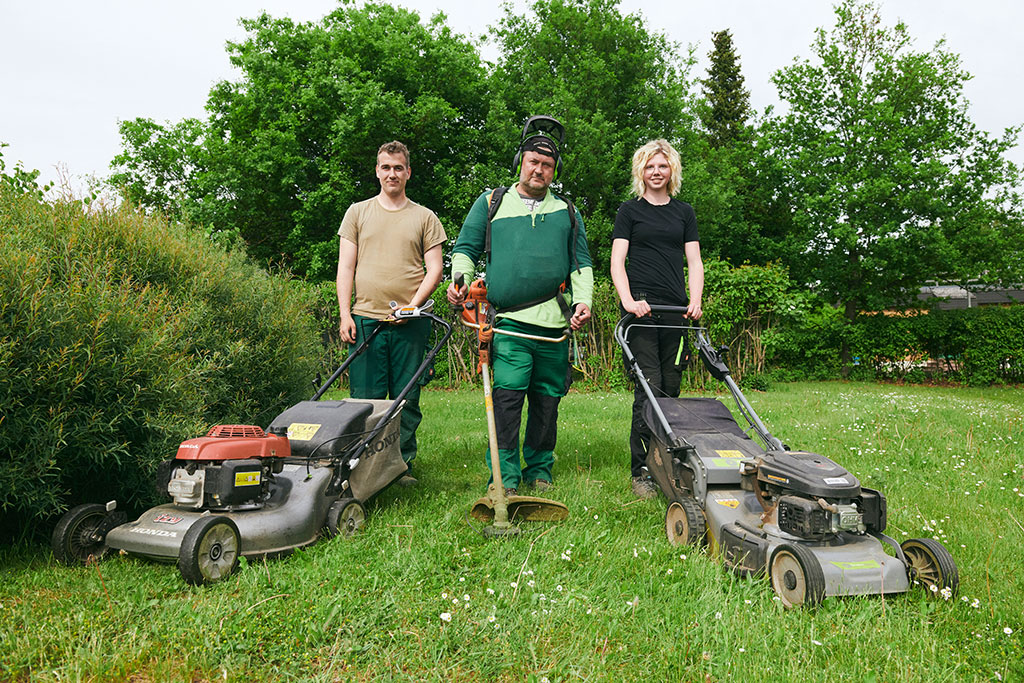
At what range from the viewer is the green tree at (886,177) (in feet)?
58.1

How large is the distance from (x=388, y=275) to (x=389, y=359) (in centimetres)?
59

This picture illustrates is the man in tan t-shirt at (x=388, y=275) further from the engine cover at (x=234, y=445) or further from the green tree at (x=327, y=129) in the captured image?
the green tree at (x=327, y=129)

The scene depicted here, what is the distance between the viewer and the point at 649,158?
14.3 feet

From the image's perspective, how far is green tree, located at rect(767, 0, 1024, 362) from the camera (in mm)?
17703

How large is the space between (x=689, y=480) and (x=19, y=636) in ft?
9.35

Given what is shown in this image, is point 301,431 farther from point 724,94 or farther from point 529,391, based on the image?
point 724,94

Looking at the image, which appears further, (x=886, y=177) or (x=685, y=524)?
(x=886, y=177)

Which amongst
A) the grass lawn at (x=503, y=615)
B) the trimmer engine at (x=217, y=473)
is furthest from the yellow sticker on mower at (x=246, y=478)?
the grass lawn at (x=503, y=615)

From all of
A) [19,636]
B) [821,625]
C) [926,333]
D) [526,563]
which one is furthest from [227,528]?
[926,333]

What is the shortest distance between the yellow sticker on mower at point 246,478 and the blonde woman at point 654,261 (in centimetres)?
239

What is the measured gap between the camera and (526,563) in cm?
288

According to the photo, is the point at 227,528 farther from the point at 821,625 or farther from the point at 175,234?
the point at 175,234

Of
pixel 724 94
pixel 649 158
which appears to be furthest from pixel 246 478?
pixel 724 94

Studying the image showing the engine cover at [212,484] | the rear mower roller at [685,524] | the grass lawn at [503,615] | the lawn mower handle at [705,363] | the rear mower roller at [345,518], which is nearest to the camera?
the grass lawn at [503,615]
